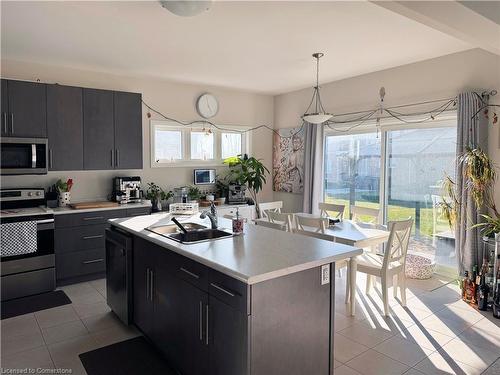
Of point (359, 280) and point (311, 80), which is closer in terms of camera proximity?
point (359, 280)

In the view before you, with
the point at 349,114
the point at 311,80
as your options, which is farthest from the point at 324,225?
the point at 311,80

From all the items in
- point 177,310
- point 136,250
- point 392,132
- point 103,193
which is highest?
point 392,132

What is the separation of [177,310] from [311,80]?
4028 millimetres

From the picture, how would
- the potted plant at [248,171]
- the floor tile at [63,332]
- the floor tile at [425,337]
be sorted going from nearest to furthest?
the floor tile at [425,337], the floor tile at [63,332], the potted plant at [248,171]

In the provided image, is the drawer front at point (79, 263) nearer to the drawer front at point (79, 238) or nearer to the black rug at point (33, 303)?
the drawer front at point (79, 238)

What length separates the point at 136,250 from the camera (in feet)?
9.88

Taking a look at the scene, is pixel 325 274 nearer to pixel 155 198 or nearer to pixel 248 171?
pixel 155 198

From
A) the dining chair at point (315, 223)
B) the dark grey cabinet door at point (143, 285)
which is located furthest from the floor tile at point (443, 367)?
the dark grey cabinet door at point (143, 285)

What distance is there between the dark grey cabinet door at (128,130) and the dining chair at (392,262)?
3.11 metres

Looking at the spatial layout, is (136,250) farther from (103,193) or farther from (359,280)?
(359,280)

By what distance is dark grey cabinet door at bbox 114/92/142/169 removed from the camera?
4.72 metres

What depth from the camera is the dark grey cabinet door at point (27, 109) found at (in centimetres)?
400

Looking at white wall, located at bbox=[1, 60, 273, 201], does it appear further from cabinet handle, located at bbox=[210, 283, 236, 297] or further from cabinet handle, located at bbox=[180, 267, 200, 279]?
cabinet handle, located at bbox=[210, 283, 236, 297]

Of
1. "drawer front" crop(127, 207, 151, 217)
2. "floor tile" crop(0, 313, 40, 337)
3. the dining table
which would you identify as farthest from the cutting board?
the dining table
